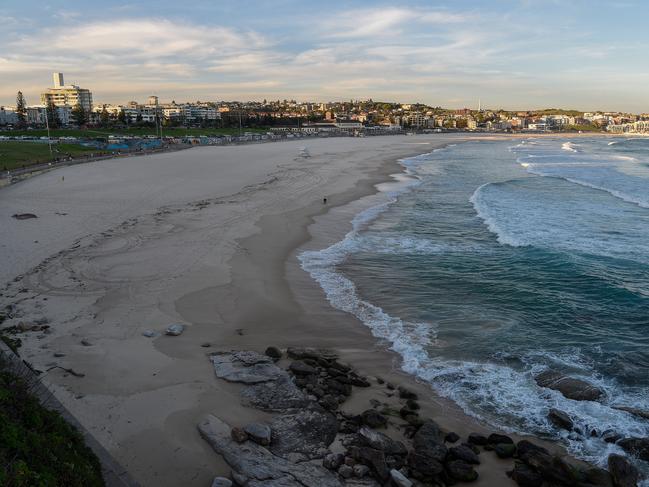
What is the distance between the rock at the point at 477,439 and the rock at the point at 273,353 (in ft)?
14.4

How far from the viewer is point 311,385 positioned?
9.74m

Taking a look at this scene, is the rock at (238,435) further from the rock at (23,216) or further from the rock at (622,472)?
the rock at (23,216)

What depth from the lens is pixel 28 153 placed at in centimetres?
5462

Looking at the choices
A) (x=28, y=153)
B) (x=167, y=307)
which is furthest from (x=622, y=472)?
(x=28, y=153)

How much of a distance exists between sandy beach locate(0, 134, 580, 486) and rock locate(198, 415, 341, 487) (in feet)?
0.67

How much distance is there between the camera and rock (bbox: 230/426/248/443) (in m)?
7.87

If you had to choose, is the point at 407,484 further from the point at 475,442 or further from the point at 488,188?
the point at 488,188

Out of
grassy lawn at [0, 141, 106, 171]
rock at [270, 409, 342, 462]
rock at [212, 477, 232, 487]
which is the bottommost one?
rock at [270, 409, 342, 462]

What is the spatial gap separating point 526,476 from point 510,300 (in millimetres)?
8094

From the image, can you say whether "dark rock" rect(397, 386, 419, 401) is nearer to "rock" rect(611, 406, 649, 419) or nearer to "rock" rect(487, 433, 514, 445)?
"rock" rect(487, 433, 514, 445)

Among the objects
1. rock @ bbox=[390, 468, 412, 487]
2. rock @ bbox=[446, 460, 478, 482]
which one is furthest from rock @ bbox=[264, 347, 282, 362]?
rock @ bbox=[446, 460, 478, 482]

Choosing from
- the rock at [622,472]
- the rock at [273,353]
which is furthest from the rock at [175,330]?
the rock at [622,472]

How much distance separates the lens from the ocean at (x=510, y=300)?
9.67m

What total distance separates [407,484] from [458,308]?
25.2 feet
